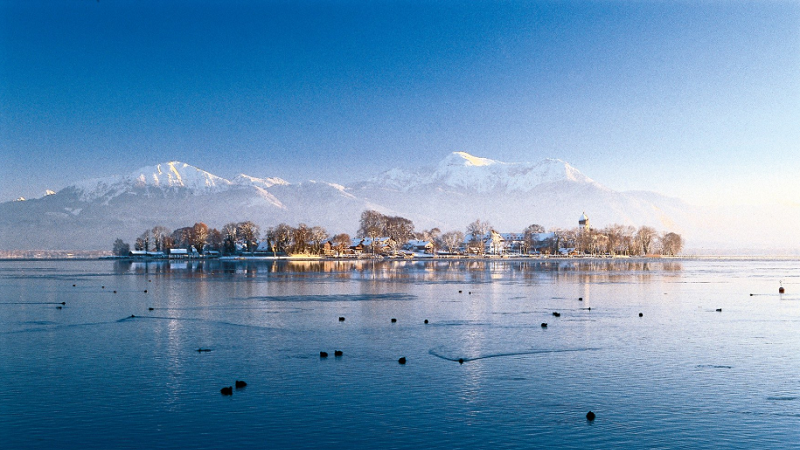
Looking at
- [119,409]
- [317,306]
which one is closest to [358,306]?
[317,306]

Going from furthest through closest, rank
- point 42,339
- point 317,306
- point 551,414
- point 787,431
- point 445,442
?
point 317,306, point 42,339, point 551,414, point 787,431, point 445,442

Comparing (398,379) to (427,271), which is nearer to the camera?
(398,379)

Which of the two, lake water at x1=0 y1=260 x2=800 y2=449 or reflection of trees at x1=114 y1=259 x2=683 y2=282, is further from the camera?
reflection of trees at x1=114 y1=259 x2=683 y2=282

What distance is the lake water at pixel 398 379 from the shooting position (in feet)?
52.5

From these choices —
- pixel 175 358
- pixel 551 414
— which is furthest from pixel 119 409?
pixel 551 414

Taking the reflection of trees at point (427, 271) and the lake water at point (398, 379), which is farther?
the reflection of trees at point (427, 271)

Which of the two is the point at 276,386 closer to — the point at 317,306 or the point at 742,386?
the point at 742,386

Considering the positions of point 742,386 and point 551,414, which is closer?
point 551,414

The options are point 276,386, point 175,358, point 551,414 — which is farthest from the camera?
point 175,358

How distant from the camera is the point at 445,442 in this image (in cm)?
1530

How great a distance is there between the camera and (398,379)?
2156 cm

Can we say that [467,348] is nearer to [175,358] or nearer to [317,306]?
[175,358]

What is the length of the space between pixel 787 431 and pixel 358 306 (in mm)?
31737

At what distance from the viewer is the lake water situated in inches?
631
